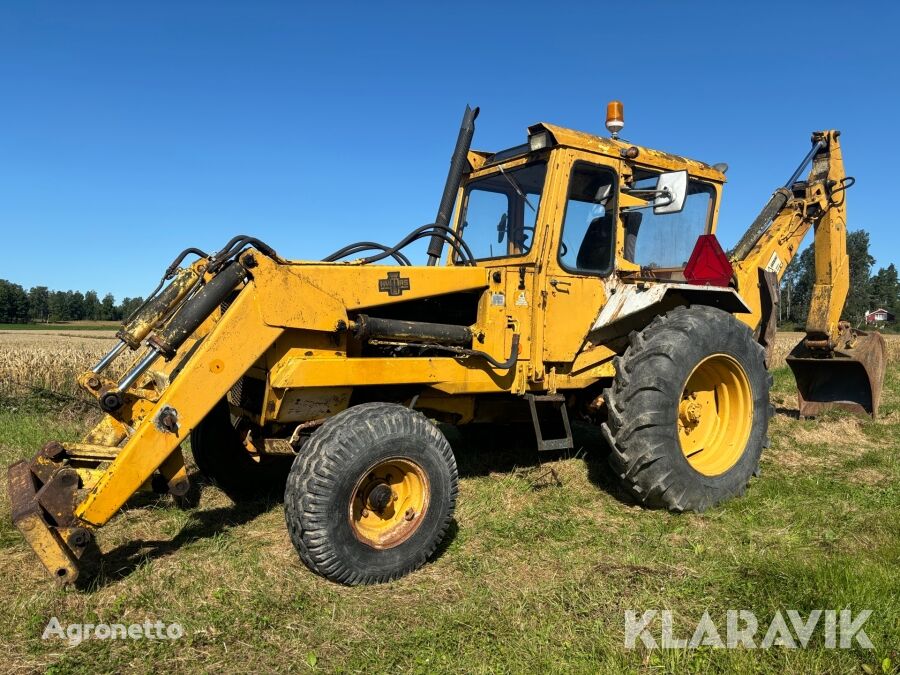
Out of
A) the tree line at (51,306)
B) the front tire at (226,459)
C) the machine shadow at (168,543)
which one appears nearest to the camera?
the machine shadow at (168,543)

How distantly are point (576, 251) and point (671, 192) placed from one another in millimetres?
803

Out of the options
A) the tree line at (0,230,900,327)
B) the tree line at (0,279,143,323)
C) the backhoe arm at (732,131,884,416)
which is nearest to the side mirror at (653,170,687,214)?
the backhoe arm at (732,131,884,416)

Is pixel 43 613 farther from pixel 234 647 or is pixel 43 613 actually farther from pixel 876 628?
pixel 876 628

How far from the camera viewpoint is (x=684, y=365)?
4594mm

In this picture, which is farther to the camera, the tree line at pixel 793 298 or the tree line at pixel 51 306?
the tree line at pixel 51 306

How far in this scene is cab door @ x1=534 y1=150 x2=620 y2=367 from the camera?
470 cm

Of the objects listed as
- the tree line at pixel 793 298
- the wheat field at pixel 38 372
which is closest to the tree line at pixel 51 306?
the tree line at pixel 793 298

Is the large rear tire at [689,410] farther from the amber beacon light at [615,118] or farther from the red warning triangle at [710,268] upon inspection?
the amber beacon light at [615,118]

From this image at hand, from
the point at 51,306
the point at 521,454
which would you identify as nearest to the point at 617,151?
the point at 521,454

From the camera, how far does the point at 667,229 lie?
219 inches

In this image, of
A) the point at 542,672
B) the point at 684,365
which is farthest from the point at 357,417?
the point at 684,365

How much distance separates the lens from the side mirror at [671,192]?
15.1 feet

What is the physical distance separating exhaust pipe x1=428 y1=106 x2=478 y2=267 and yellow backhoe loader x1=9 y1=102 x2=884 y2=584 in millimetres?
20

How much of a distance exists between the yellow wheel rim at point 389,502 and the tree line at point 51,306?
86.5 m
